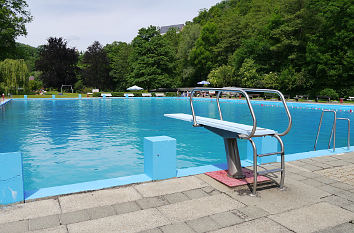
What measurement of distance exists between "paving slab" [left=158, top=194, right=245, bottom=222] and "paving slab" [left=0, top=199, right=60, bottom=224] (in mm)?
1443

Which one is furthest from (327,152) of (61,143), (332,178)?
(61,143)

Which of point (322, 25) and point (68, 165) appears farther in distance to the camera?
point (322, 25)

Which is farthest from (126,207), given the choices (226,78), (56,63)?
(56,63)

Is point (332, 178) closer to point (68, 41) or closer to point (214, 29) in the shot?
point (214, 29)

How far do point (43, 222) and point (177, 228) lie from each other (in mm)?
1585

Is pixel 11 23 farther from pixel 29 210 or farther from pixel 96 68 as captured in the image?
pixel 29 210

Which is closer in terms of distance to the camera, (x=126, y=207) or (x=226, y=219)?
(x=226, y=219)

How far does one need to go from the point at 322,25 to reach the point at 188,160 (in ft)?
115

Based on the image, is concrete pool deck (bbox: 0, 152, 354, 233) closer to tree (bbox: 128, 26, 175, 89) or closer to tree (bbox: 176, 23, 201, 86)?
tree (bbox: 128, 26, 175, 89)

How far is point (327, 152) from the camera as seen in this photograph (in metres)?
7.13

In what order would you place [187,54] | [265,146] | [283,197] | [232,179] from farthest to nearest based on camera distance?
1. [187,54]
2. [265,146]
3. [232,179]
4. [283,197]

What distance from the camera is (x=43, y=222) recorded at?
3.26 meters

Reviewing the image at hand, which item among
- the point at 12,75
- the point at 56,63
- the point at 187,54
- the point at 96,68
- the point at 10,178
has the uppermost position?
the point at 187,54

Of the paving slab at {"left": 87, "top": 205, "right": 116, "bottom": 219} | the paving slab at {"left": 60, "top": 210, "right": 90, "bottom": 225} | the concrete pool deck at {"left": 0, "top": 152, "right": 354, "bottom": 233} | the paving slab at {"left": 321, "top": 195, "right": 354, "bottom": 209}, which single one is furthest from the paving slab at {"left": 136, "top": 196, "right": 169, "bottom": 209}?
the paving slab at {"left": 321, "top": 195, "right": 354, "bottom": 209}
